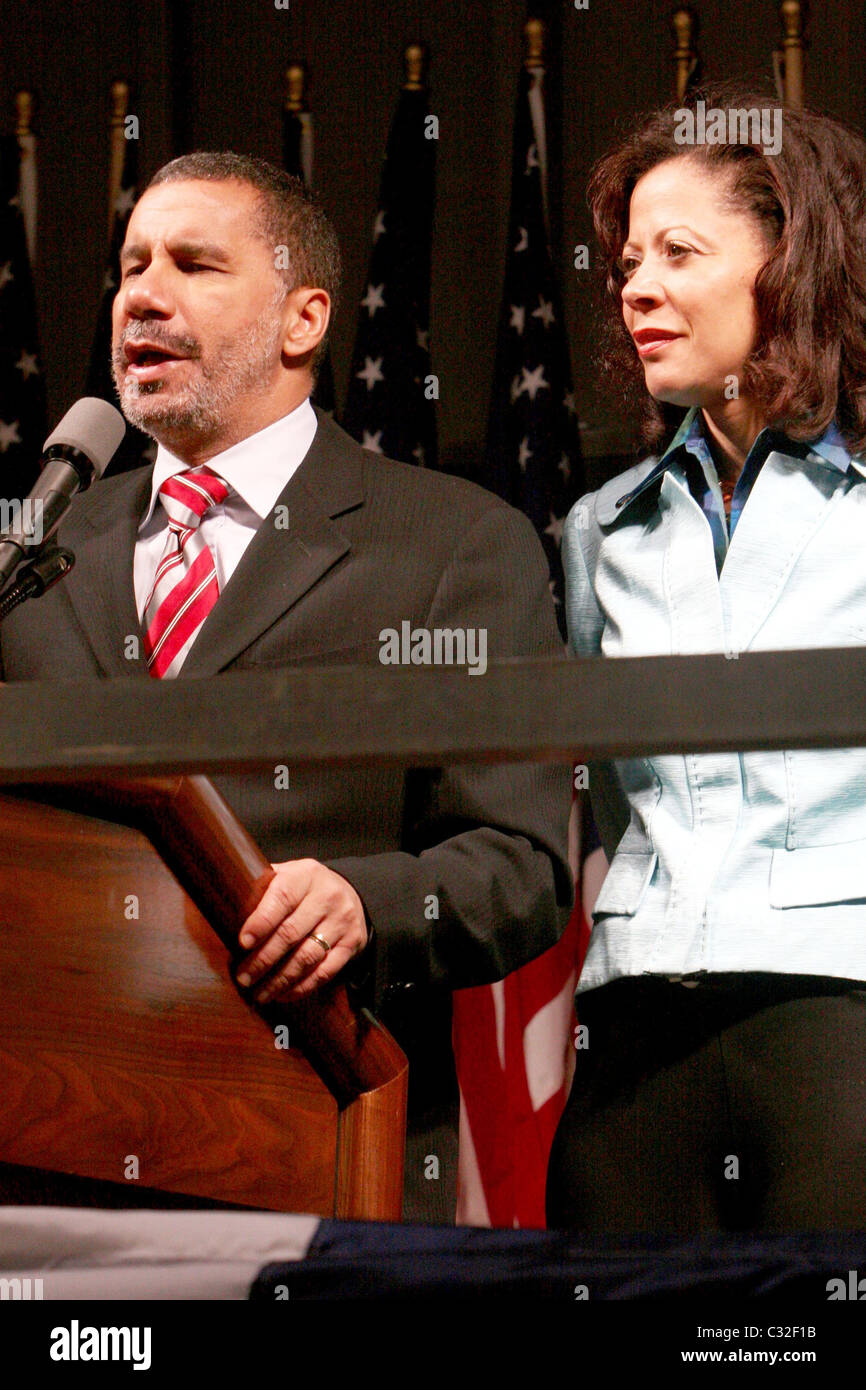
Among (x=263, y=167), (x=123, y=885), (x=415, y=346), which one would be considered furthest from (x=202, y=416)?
(x=415, y=346)

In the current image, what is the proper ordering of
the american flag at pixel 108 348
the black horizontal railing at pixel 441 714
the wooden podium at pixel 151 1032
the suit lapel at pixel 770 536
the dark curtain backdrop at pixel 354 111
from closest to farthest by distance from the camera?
the black horizontal railing at pixel 441 714 → the wooden podium at pixel 151 1032 → the suit lapel at pixel 770 536 → the american flag at pixel 108 348 → the dark curtain backdrop at pixel 354 111

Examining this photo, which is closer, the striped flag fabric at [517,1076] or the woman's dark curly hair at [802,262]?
the woman's dark curly hair at [802,262]

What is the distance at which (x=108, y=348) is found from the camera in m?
3.53

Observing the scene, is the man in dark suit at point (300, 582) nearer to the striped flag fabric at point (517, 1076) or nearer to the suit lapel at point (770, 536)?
the suit lapel at point (770, 536)

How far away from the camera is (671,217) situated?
189 cm

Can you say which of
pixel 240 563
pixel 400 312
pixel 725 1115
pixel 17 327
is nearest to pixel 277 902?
pixel 725 1115

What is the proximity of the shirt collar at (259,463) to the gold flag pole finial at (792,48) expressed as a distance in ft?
4.84

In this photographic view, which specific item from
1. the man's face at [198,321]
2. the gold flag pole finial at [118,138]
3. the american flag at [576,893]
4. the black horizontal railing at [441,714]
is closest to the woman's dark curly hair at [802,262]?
the man's face at [198,321]

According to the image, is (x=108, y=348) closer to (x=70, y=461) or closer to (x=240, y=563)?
(x=240, y=563)

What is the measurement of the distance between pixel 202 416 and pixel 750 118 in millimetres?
710

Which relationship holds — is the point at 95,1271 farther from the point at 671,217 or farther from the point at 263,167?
the point at 263,167

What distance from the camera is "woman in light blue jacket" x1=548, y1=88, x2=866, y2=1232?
62.0 inches

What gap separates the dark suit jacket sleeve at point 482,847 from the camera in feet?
5.38

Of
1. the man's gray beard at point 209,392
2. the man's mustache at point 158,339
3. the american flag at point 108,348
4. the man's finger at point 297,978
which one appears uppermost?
the american flag at point 108,348
